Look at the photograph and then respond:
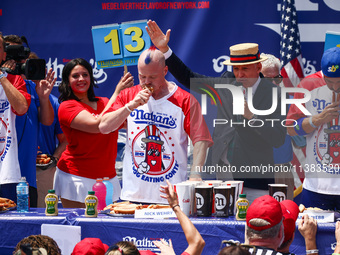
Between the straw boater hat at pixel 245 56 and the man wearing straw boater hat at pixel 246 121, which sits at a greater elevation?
the straw boater hat at pixel 245 56

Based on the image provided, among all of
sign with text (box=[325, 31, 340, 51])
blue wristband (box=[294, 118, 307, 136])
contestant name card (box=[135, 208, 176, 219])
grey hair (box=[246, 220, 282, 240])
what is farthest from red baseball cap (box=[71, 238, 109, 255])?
sign with text (box=[325, 31, 340, 51])

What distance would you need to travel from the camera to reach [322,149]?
4512 mm

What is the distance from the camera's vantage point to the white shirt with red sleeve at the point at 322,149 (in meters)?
4.48

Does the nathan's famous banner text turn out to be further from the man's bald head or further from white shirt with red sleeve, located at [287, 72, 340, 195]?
the man's bald head

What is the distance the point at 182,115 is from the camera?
445 centimetres

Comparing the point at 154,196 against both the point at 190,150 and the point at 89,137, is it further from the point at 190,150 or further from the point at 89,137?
the point at 190,150

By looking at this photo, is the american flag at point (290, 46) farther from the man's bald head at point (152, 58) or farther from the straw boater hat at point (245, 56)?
the man's bald head at point (152, 58)

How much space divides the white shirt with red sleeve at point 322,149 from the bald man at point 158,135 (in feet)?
2.49

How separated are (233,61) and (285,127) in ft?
2.11

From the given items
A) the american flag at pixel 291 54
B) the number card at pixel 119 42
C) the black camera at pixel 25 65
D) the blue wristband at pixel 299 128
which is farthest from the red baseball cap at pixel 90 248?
the american flag at pixel 291 54

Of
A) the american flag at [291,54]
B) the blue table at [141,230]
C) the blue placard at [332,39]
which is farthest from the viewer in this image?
the american flag at [291,54]

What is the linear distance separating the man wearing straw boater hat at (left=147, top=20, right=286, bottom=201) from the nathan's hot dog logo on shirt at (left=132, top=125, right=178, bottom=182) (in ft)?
2.52

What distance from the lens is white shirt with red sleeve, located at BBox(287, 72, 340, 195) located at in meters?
4.48

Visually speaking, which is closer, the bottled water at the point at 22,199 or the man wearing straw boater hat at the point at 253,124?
the bottled water at the point at 22,199
